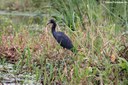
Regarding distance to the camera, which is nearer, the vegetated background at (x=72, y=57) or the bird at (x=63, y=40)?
the vegetated background at (x=72, y=57)

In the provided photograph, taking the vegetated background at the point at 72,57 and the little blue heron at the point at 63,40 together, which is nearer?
the vegetated background at the point at 72,57

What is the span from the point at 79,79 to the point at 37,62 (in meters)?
1.50

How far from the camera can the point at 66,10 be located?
763 centimetres

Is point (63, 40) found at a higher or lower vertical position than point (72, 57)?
higher

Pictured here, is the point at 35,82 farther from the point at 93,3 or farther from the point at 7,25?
the point at 7,25

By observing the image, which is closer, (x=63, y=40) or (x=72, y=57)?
(x=72, y=57)

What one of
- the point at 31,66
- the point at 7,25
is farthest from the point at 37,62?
the point at 7,25

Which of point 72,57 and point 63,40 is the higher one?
point 63,40

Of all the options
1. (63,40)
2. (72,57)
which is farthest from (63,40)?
(72,57)

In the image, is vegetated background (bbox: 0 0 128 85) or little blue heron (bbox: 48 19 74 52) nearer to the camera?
vegetated background (bbox: 0 0 128 85)

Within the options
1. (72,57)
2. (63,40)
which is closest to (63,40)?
(63,40)

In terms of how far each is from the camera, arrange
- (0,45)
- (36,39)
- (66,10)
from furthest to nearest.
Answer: (66,10) < (36,39) < (0,45)

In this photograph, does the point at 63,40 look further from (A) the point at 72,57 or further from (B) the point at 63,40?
(A) the point at 72,57

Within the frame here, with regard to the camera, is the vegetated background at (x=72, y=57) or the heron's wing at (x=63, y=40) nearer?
the vegetated background at (x=72, y=57)
